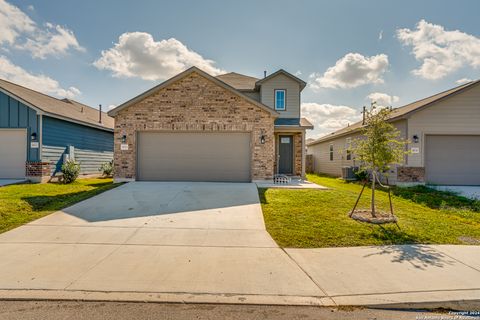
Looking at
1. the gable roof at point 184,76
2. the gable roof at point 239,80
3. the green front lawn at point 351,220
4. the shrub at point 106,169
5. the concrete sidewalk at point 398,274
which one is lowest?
the concrete sidewalk at point 398,274

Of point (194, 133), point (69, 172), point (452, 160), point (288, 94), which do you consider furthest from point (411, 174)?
point (69, 172)

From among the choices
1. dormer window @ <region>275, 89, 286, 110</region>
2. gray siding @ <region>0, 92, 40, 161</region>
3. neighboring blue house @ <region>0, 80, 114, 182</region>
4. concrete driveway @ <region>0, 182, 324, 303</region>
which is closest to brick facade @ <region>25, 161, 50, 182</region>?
neighboring blue house @ <region>0, 80, 114, 182</region>

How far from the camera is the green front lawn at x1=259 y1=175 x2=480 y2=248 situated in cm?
522

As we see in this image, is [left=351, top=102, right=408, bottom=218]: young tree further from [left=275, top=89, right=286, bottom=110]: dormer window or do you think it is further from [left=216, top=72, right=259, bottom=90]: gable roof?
[left=216, top=72, right=259, bottom=90]: gable roof

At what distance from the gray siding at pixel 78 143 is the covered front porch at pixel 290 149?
38.4 feet

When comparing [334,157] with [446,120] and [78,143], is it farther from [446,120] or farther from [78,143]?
[78,143]

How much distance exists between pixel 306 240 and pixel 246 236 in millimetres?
1251

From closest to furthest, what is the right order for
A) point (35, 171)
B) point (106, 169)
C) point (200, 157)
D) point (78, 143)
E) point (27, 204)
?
point (27, 204) < point (200, 157) < point (35, 171) < point (78, 143) < point (106, 169)

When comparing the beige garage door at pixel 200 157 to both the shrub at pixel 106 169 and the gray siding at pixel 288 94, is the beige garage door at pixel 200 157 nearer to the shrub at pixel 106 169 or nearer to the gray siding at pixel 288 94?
the gray siding at pixel 288 94

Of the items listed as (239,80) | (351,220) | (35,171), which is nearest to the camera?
(351,220)

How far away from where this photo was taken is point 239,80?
59.4ft

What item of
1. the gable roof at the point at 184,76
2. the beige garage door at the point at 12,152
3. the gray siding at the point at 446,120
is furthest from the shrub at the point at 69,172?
the gray siding at the point at 446,120

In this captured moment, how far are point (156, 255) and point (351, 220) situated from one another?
15.6 ft

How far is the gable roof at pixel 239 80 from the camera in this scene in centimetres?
1700
